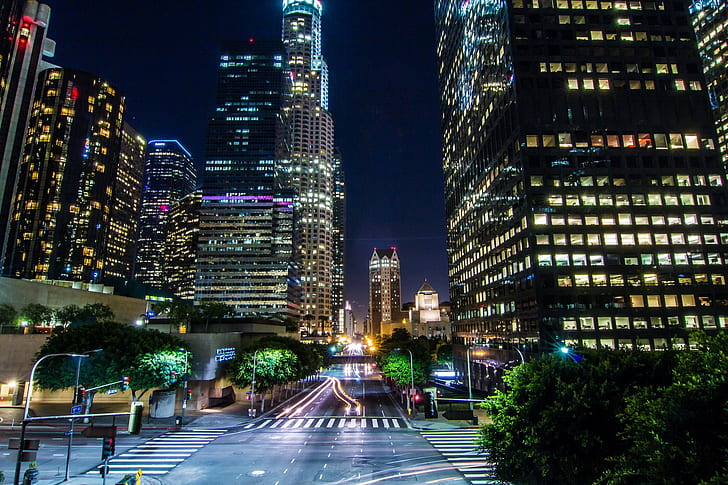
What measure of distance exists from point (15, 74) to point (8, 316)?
93511mm

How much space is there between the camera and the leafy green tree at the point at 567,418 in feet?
58.4

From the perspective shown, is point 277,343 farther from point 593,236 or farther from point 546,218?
point 593,236

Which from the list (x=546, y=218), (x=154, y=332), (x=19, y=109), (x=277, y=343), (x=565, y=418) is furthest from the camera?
(x=19, y=109)

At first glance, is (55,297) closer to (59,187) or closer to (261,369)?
(261,369)

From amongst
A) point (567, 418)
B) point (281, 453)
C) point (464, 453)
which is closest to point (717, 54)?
point (464, 453)

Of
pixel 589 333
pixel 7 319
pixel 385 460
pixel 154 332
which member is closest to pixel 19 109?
pixel 7 319

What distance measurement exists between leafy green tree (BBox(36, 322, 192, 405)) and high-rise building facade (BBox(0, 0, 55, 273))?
102 metres

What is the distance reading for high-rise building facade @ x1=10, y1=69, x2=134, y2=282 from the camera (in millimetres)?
180375

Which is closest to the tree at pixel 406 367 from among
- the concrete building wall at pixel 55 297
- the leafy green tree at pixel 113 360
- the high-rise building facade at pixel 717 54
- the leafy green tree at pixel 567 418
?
the leafy green tree at pixel 113 360

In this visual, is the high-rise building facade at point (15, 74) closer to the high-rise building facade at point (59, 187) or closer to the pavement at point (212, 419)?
the high-rise building facade at point (59, 187)

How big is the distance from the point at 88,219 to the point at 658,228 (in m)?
217

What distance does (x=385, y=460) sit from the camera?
3356 centimetres

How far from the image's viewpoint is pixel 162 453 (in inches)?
1430

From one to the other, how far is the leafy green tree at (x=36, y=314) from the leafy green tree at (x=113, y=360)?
3109 cm
